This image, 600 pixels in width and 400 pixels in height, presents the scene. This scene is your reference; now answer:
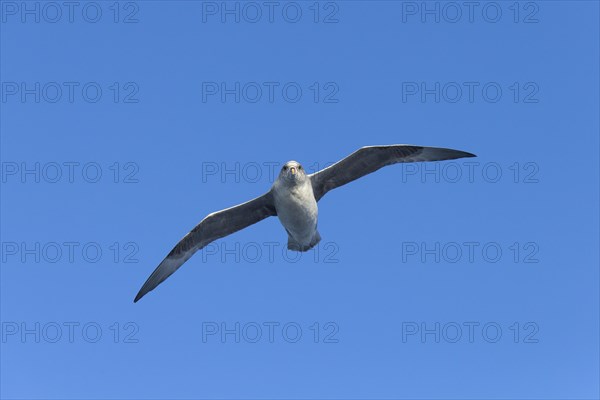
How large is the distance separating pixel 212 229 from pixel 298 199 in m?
3.96

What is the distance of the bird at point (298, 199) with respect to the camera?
22688 mm

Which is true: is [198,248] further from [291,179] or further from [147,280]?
[291,179]

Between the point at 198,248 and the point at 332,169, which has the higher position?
the point at 332,169

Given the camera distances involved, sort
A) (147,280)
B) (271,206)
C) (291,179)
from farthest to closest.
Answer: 1. (147,280)
2. (271,206)
3. (291,179)

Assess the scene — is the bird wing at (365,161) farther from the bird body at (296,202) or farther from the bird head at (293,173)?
the bird head at (293,173)

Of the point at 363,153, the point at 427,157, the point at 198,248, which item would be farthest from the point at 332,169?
the point at 198,248

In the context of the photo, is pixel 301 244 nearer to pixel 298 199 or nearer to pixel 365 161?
pixel 298 199

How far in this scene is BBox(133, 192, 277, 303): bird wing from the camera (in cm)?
2455

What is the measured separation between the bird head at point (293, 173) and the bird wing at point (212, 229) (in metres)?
→ 1.49

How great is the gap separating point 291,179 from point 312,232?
211cm

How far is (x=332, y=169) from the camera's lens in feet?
78.2

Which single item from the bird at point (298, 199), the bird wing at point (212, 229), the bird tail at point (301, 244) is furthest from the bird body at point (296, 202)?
the bird wing at point (212, 229)

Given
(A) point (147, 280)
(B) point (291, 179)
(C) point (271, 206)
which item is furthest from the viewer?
(A) point (147, 280)

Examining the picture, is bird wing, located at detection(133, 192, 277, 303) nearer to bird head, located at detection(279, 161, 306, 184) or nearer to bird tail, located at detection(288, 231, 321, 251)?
bird tail, located at detection(288, 231, 321, 251)
